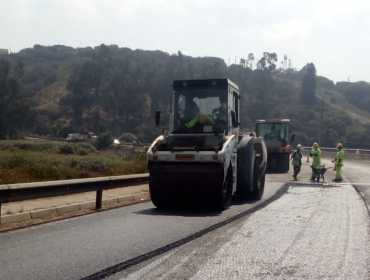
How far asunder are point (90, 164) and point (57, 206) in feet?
35.1

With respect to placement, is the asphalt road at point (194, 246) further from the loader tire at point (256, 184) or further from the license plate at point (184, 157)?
the loader tire at point (256, 184)

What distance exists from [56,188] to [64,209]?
32.9 inches

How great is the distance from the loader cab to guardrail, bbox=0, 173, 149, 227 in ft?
6.03

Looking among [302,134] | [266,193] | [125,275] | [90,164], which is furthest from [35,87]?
[125,275]

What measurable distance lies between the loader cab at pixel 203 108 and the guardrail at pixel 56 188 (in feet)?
6.03

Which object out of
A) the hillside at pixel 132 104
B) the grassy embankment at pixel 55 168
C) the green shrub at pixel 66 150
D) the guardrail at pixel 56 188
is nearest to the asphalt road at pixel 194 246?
the guardrail at pixel 56 188

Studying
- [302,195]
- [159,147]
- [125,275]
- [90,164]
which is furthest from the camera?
[90,164]

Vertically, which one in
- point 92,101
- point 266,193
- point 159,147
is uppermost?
point 92,101

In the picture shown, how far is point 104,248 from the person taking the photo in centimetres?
649

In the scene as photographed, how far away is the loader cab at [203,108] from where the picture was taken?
11133 mm

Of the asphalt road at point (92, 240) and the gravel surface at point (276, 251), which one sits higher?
the gravel surface at point (276, 251)

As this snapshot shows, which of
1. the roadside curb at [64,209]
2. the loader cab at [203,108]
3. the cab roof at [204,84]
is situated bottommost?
the roadside curb at [64,209]

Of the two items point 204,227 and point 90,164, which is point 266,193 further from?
point 90,164

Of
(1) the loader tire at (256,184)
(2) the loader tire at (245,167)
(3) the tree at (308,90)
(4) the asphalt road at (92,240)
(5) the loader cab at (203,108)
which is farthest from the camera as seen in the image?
(3) the tree at (308,90)
